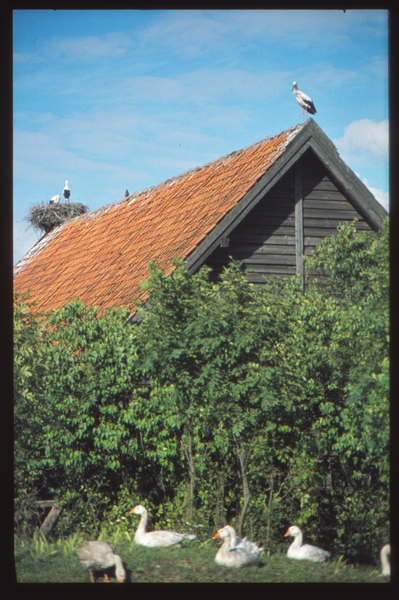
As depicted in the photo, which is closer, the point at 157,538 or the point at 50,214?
the point at 157,538

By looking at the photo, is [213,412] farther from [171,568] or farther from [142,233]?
[142,233]

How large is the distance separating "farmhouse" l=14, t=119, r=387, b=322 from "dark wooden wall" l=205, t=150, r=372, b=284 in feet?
0.05

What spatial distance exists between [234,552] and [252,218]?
17.6 ft

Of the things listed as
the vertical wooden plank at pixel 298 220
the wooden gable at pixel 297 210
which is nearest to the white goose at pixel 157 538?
the wooden gable at pixel 297 210

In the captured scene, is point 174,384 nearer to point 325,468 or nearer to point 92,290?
point 325,468

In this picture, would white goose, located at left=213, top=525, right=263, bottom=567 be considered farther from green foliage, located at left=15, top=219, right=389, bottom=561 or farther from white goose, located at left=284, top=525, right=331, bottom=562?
green foliage, located at left=15, top=219, right=389, bottom=561

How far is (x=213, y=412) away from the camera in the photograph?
6047 millimetres

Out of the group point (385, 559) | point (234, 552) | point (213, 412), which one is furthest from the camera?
point (213, 412)

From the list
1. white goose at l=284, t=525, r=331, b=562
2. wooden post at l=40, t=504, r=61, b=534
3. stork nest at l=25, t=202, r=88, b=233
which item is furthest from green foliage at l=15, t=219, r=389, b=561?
stork nest at l=25, t=202, r=88, b=233

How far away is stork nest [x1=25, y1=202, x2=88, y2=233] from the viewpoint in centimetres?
1950

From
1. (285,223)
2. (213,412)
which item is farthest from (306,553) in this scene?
(285,223)

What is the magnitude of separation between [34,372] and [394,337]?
14.0ft

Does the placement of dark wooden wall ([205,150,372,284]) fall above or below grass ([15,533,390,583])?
above
